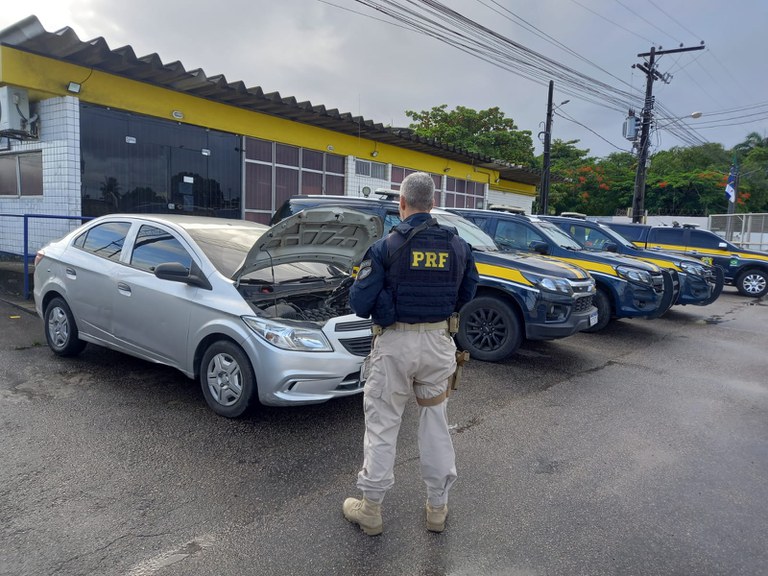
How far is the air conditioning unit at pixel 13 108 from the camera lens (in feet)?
29.1

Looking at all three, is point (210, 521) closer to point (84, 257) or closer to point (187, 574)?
point (187, 574)

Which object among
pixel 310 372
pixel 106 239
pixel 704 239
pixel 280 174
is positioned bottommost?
pixel 310 372

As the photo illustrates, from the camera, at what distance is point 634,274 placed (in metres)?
8.06

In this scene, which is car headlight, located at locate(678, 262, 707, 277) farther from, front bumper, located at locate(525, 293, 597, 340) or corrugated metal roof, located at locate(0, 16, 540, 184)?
corrugated metal roof, located at locate(0, 16, 540, 184)

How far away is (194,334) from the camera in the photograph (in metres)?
4.34

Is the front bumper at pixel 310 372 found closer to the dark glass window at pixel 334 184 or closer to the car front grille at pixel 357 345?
the car front grille at pixel 357 345

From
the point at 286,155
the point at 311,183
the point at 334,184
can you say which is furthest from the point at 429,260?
the point at 334,184

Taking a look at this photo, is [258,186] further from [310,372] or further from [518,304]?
[310,372]

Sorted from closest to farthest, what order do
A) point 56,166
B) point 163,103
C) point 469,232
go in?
point 469,232 < point 56,166 < point 163,103

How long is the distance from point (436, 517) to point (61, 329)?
4580mm

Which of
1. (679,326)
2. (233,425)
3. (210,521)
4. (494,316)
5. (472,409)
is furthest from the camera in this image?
(679,326)

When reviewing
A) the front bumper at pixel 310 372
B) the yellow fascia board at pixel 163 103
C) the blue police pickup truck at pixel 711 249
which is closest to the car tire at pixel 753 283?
the blue police pickup truck at pixel 711 249

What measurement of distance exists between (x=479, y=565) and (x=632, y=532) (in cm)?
99

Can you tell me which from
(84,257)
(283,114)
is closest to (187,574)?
(84,257)
